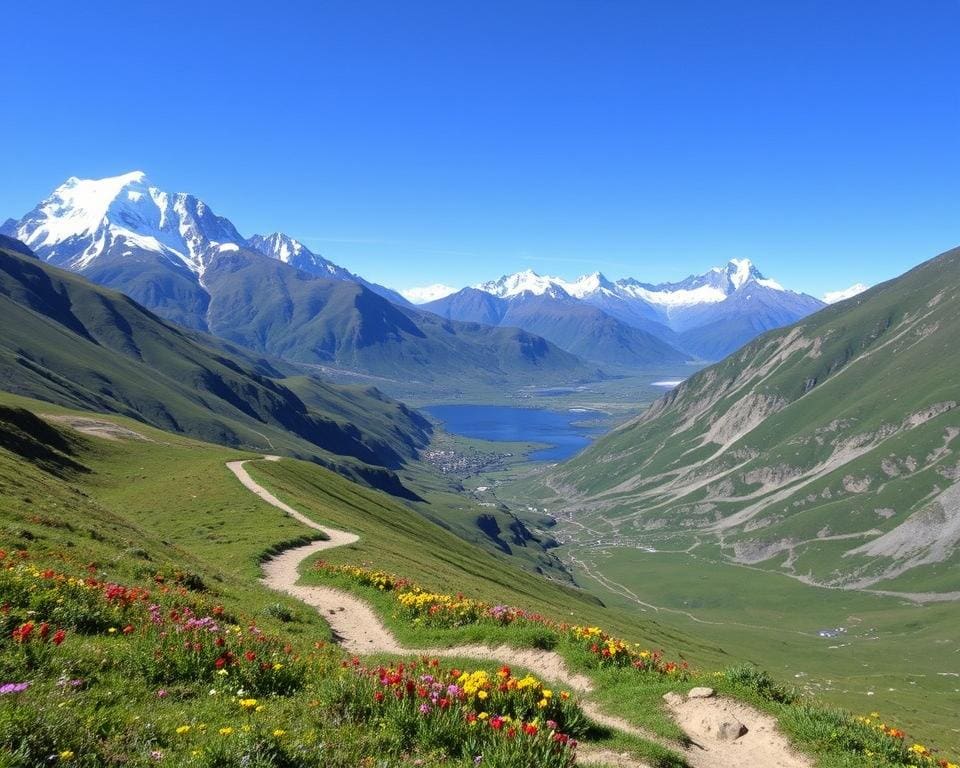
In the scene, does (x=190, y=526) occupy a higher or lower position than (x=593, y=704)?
lower

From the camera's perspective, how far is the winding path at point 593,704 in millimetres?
13289

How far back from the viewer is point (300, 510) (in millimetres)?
63406

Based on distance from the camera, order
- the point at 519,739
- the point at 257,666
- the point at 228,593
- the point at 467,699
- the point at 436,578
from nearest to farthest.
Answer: the point at 519,739 → the point at 467,699 → the point at 257,666 → the point at 228,593 → the point at 436,578

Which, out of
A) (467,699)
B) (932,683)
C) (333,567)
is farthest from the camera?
(932,683)

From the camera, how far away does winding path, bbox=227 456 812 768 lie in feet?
43.6

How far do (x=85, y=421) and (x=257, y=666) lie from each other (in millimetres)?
104211

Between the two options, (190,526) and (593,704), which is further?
(190,526)

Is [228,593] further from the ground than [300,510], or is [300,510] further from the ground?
[228,593]

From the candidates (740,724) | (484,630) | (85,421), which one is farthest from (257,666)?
(85,421)

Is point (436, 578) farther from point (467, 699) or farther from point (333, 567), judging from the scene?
point (467, 699)

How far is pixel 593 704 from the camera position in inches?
620

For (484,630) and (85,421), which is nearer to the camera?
(484,630)

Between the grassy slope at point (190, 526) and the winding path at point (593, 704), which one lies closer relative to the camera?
the winding path at point (593, 704)

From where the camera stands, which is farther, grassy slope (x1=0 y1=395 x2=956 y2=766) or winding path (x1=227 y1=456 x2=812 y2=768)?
grassy slope (x1=0 y1=395 x2=956 y2=766)
